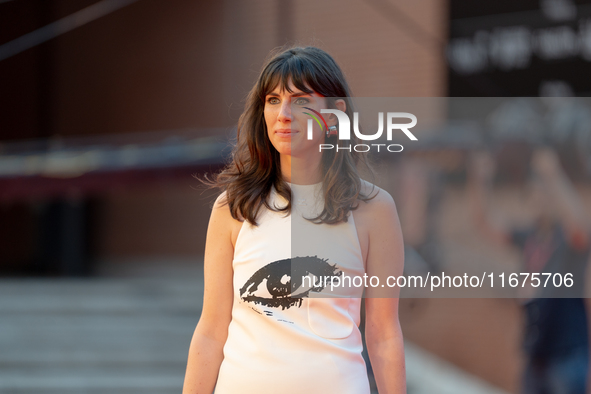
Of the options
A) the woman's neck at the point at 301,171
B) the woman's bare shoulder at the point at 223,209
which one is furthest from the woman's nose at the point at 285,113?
the woman's bare shoulder at the point at 223,209

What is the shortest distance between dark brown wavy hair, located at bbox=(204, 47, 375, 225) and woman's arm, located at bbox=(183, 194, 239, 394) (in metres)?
0.06

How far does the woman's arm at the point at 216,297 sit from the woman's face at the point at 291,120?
215 millimetres

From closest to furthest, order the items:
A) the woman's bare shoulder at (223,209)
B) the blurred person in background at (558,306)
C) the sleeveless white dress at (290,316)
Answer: the sleeveless white dress at (290,316)
the woman's bare shoulder at (223,209)
the blurred person in background at (558,306)

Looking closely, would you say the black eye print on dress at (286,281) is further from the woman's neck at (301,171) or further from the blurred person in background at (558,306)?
the blurred person in background at (558,306)

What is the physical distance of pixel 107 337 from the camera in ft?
18.7

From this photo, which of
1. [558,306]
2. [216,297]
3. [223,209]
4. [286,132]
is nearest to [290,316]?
[216,297]

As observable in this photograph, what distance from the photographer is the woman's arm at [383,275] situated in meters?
1.39

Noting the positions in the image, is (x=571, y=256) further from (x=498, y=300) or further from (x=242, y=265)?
(x=498, y=300)

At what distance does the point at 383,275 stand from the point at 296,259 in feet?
0.70

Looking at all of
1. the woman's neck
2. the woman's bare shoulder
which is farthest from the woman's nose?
the woman's bare shoulder

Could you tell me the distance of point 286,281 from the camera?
1357 mm

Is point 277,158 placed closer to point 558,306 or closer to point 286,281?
point 286,281

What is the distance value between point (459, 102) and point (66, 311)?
4.55 meters

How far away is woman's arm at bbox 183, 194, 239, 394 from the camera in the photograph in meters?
1.42
